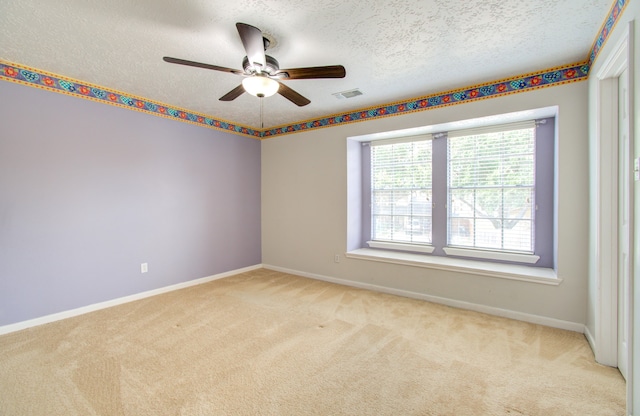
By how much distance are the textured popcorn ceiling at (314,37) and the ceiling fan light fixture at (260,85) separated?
14.5 inches

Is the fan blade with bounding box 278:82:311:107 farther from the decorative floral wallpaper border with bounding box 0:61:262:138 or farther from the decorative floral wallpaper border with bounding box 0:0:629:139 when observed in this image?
the decorative floral wallpaper border with bounding box 0:61:262:138

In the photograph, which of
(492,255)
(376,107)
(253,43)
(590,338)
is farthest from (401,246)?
(253,43)

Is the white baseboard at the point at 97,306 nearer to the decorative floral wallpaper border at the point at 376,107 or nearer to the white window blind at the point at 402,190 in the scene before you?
the decorative floral wallpaper border at the point at 376,107

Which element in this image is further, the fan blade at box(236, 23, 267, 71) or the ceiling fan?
the ceiling fan

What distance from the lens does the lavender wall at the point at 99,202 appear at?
2717mm

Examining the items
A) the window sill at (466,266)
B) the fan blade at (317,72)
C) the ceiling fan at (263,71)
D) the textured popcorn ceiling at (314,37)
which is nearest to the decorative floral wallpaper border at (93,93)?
the textured popcorn ceiling at (314,37)

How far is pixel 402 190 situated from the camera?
158 inches

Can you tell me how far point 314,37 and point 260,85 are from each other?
1.90 ft

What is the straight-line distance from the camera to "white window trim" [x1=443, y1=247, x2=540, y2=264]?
3.12 metres

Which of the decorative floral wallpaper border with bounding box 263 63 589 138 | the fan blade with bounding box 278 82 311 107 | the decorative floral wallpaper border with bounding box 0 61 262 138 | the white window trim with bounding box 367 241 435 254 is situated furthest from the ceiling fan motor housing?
the white window trim with bounding box 367 241 435 254

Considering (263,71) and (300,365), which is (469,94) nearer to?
(263,71)

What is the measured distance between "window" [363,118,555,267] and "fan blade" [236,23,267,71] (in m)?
2.55

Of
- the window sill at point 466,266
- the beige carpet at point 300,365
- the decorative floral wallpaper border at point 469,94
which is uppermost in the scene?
the decorative floral wallpaper border at point 469,94

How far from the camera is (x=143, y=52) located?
243 centimetres
